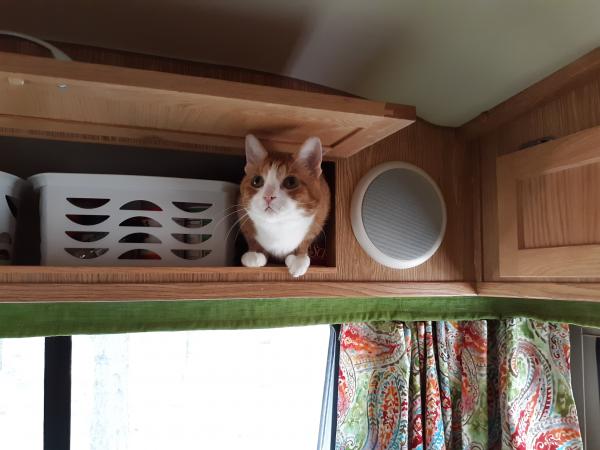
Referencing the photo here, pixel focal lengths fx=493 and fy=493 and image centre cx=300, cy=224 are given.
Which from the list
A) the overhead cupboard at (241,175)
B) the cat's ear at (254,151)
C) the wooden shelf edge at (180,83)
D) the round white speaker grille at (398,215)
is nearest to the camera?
the wooden shelf edge at (180,83)

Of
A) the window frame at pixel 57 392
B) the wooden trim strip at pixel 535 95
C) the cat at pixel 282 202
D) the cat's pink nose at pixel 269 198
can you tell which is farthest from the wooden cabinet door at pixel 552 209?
the window frame at pixel 57 392

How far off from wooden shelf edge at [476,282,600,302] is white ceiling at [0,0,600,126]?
1.39 feet

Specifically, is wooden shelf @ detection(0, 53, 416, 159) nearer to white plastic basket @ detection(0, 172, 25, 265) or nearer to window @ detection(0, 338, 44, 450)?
white plastic basket @ detection(0, 172, 25, 265)

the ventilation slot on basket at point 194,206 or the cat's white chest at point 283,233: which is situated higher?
the ventilation slot on basket at point 194,206

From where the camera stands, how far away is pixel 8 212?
3.02 feet

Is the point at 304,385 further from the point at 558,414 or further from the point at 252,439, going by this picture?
the point at 558,414

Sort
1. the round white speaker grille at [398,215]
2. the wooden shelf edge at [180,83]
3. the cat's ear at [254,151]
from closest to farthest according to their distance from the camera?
the wooden shelf edge at [180,83]
the cat's ear at [254,151]
the round white speaker grille at [398,215]

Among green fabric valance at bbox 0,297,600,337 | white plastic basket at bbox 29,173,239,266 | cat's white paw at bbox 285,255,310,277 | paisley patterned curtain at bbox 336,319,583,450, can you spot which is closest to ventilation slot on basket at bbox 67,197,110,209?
Result: white plastic basket at bbox 29,173,239,266

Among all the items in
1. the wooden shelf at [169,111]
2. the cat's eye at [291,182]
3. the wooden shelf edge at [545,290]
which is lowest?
the wooden shelf edge at [545,290]

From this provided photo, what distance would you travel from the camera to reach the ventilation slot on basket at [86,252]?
0.94 m

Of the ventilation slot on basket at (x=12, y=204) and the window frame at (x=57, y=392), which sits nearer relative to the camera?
the ventilation slot on basket at (x=12, y=204)

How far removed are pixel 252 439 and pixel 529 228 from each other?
0.88 m

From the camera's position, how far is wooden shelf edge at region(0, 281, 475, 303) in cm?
88

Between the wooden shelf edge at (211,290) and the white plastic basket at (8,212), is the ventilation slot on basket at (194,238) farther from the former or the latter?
the white plastic basket at (8,212)
